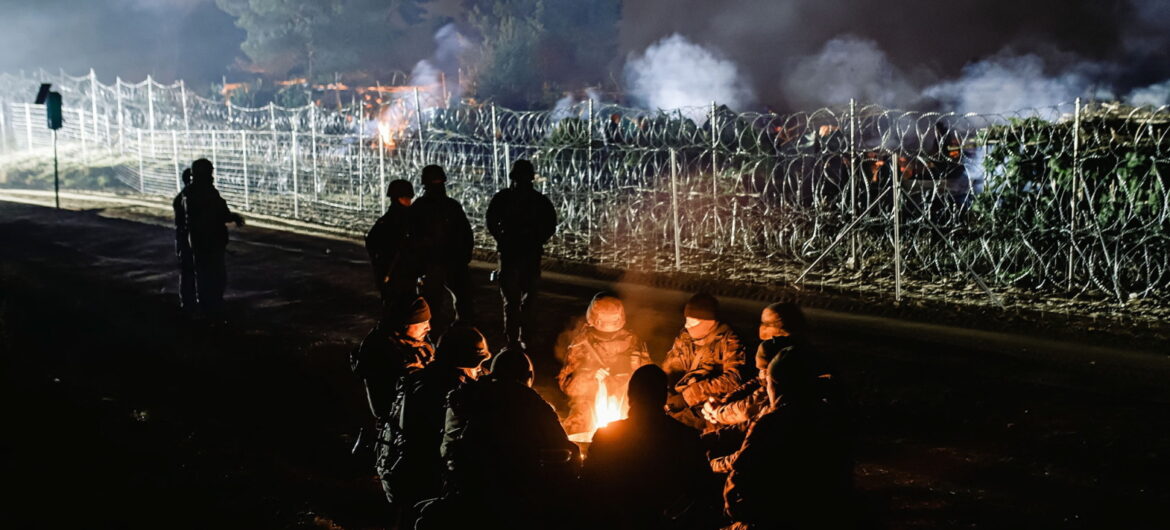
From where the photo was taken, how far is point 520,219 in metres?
8.58

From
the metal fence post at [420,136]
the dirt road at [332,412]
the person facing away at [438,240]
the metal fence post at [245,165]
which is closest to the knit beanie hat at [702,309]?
the dirt road at [332,412]

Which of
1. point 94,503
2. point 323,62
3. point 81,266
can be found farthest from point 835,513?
point 323,62

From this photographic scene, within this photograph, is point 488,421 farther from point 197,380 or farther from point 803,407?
point 197,380

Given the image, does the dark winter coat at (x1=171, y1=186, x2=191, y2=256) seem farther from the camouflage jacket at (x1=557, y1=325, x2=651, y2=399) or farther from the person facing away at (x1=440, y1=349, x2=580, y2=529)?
the person facing away at (x1=440, y1=349, x2=580, y2=529)

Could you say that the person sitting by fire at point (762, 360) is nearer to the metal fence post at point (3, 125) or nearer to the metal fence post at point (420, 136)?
the metal fence post at point (420, 136)

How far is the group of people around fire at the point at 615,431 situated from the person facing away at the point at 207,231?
5.48 m

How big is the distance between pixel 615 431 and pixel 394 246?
4.84 m

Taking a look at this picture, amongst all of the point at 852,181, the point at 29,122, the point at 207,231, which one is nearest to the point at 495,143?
the point at 852,181

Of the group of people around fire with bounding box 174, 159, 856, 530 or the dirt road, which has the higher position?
the group of people around fire with bounding box 174, 159, 856, 530

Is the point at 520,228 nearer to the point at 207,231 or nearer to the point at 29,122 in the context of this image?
the point at 207,231

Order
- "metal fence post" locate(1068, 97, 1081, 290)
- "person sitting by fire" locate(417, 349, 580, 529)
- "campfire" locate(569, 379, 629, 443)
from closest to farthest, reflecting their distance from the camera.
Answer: "person sitting by fire" locate(417, 349, 580, 529) → "campfire" locate(569, 379, 629, 443) → "metal fence post" locate(1068, 97, 1081, 290)

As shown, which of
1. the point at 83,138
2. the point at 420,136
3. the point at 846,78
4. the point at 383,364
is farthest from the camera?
the point at 83,138

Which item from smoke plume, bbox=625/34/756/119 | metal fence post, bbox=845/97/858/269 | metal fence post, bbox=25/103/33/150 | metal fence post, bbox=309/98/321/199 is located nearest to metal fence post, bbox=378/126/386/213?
metal fence post, bbox=309/98/321/199

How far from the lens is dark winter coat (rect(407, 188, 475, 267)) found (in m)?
8.30
